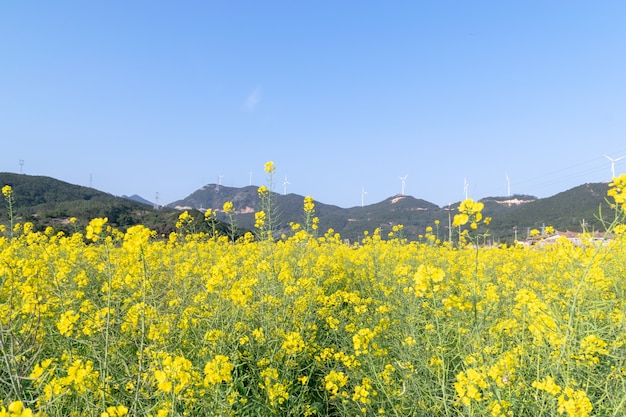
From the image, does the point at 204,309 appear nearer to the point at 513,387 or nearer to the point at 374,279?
the point at 513,387

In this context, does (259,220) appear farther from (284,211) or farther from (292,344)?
(284,211)

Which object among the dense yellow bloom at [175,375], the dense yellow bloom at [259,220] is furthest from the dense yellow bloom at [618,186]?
the dense yellow bloom at [259,220]

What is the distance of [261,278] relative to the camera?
13.1 feet

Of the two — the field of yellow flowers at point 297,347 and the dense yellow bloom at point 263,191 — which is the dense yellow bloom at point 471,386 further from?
the dense yellow bloom at point 263,191

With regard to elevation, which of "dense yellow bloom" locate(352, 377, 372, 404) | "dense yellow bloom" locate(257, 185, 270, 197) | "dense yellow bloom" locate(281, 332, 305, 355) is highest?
"dense yellow bloom" locate(257, 185, 270, 197)

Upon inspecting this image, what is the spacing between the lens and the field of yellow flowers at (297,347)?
1.95m

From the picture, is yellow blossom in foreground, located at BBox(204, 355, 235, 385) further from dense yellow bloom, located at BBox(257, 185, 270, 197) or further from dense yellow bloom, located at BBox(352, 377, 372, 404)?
dense yellow bloom, located at BBox(257, 185, 270, 197)

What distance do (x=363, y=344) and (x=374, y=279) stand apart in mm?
2894

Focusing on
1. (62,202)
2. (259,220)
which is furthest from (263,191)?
(62,202)

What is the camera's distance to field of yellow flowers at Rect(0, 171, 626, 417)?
195 cm

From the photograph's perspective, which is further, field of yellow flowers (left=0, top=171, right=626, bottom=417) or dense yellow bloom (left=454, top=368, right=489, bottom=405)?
field of yellow flowers (left=0, top=171, right=626, bottom=417)

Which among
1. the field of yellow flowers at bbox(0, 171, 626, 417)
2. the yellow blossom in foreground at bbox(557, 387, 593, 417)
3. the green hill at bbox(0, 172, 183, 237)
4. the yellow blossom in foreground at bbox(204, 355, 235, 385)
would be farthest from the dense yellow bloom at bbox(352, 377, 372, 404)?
the green hill at bbox(0, 172, 183, 237)

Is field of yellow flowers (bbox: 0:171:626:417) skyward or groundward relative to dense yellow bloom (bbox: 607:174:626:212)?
groundward

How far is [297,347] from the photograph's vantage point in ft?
9.37
